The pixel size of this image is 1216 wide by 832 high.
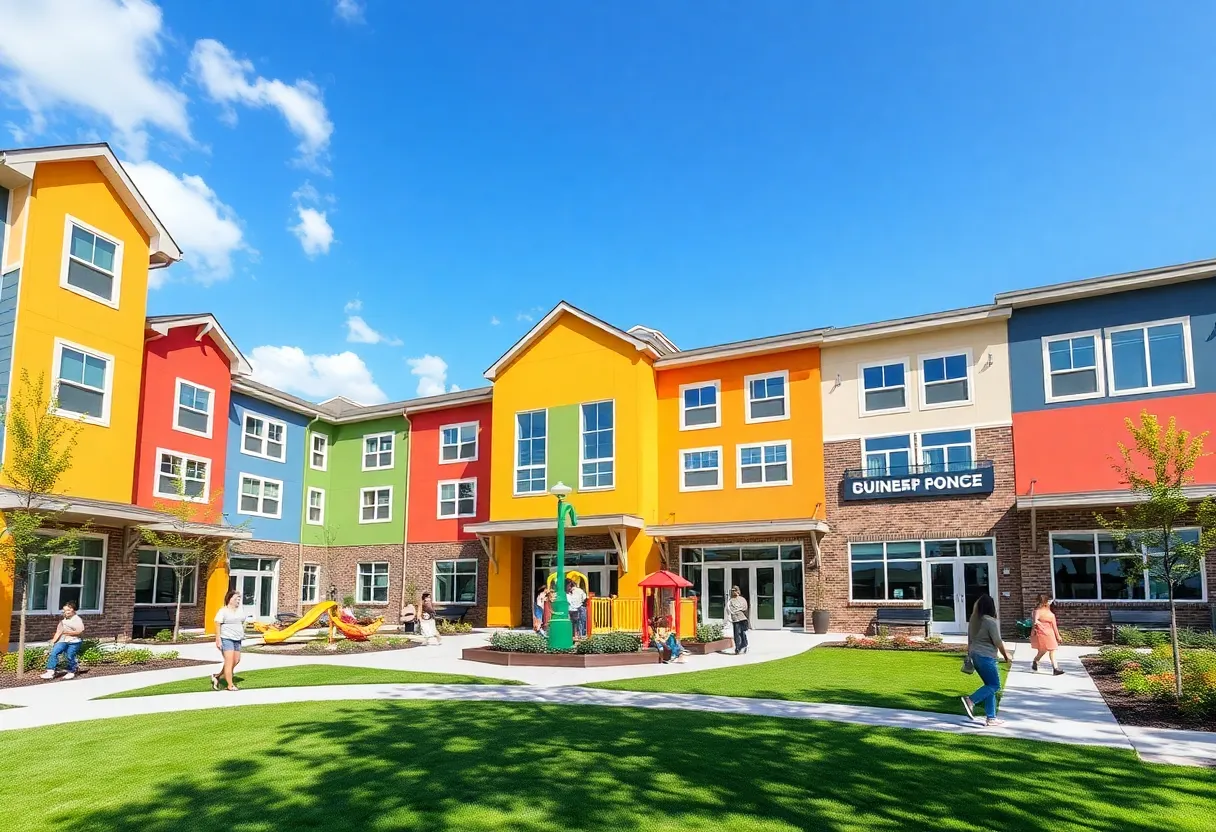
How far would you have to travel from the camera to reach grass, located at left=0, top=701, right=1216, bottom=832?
638cm

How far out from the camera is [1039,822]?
632cm

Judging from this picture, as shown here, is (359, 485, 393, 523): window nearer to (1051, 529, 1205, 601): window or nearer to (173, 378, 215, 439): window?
(173, 378, 215, 439): window

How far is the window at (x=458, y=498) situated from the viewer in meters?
32.1

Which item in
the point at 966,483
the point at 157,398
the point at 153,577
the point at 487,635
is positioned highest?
the point at 157,398

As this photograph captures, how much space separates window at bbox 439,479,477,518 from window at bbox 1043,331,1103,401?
19979 millimetres

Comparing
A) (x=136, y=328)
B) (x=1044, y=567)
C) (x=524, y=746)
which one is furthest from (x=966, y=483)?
(x=136, y=328)

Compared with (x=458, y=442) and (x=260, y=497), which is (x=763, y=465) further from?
(x=260, y=497)

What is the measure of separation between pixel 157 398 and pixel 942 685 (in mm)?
23891

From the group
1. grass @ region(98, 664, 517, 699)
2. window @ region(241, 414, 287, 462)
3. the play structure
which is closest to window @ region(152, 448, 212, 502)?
window @ region(241, 414, 287, 462)

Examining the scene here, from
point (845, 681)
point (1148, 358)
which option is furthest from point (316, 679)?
point (1148, 358)

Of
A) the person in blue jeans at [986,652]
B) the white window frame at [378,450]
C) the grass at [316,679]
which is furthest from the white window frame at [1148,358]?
the white window frame at [378,450]

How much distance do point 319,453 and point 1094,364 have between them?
2871 cm

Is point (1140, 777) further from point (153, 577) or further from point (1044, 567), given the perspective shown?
point (153, 577)

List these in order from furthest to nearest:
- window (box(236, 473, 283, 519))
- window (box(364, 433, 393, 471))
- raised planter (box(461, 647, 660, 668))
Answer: window (box(364, 433, 393, 471))
window (box(236, 473, 283, 519))
raised planter (box(461, 647, 660, 668))
